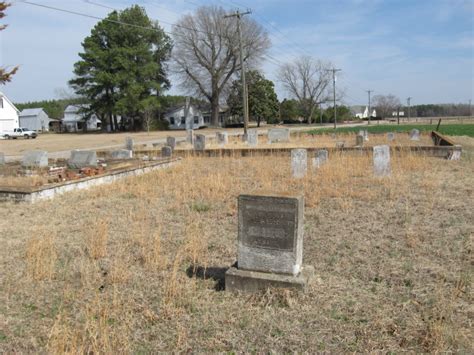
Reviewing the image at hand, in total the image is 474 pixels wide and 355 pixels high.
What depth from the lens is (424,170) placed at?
36.8ft

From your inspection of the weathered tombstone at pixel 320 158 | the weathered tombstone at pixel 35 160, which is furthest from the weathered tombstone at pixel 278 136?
the weathered tombstone at pixel 35 160

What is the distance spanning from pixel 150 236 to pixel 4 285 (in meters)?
1.96

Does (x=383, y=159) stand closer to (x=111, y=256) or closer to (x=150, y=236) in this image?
(x=150, y=236)

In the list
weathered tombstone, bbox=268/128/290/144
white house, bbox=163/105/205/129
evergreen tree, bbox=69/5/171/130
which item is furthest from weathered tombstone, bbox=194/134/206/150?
white house, bbox=163/105/205/129

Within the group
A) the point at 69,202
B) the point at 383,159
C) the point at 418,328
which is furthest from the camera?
the point at 383,159

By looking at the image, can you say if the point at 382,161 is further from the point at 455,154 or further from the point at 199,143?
the point at 199,143

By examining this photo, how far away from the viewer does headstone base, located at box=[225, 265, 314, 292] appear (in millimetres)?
3854

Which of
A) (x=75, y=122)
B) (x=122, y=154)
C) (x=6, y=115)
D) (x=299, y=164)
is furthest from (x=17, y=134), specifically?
(x=299, y=164)

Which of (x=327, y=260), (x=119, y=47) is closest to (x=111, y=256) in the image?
(x=327, y=260)

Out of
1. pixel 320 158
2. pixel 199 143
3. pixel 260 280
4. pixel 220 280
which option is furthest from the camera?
pixel 199 143

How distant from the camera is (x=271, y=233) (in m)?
4.05

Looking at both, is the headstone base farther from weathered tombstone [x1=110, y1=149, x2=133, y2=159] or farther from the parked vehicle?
the parked vehicle

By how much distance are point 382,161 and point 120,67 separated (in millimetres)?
49723

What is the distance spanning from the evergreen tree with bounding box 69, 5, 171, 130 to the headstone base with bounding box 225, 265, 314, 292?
2031 inches
